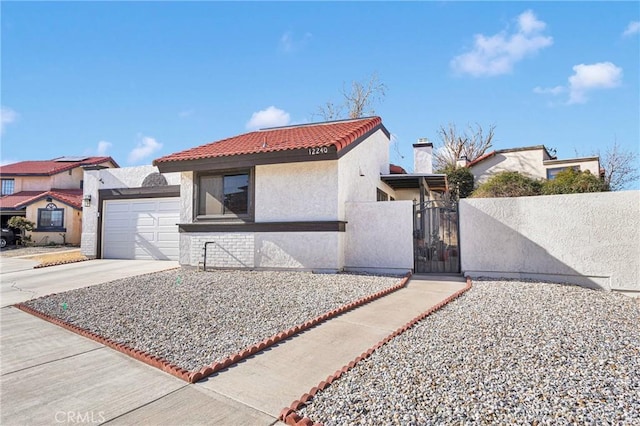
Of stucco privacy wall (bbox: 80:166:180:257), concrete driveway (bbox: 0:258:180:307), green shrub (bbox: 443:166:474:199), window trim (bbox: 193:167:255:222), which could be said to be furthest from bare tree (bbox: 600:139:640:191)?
concrete driveway (bbox: 0:258:180:307)

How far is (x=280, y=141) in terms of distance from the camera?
11.2 m

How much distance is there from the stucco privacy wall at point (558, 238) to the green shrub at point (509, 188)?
8.75 meters

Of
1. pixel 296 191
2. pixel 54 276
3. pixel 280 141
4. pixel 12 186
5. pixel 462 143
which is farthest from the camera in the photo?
pixel 462 143

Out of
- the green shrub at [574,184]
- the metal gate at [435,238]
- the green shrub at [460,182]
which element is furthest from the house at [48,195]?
the green shrub at [574,184]

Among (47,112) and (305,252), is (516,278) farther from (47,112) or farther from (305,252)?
(47,112)

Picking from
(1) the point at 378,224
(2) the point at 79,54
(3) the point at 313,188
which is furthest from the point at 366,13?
(2) the point at 79,54

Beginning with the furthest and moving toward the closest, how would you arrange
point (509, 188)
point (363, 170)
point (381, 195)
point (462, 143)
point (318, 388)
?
point (462, 143)
point (509, 188)
point (381, 195)
point (363, 170)
point (318, 388)

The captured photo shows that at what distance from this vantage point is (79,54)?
10.4 meters

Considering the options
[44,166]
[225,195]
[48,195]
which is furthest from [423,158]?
[44,166]

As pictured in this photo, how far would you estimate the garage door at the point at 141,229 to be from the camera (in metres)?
13.6

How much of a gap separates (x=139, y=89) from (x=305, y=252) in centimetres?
876

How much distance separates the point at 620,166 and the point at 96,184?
37.2m

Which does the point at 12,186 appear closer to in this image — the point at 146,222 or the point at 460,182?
the point at 146,222

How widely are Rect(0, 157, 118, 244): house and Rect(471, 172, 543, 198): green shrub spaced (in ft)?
68.4
